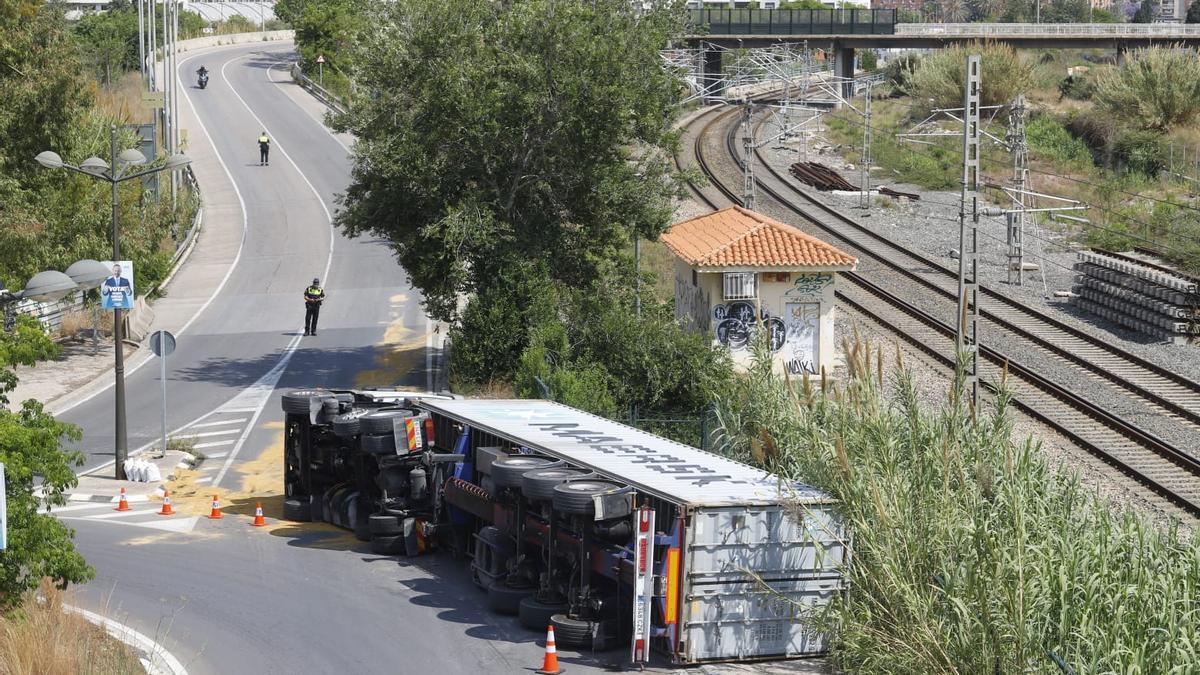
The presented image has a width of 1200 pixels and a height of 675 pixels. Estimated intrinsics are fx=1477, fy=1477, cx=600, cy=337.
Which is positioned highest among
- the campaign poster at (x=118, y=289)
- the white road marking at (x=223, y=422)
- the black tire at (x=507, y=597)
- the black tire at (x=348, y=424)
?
the campaign poster at (x=118, y=289)

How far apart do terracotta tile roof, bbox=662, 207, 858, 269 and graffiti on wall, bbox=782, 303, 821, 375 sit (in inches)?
40.5

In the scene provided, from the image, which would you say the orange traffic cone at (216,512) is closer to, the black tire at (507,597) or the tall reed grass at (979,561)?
the black tire at (507,597)

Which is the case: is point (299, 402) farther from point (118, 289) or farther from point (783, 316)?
point (783, 316)

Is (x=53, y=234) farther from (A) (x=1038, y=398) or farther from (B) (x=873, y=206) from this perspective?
(B) (x=873, y=206)

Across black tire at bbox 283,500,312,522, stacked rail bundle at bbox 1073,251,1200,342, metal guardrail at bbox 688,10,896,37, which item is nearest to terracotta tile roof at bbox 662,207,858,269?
stacked rail bundle at bbox 1073,251,1200,342

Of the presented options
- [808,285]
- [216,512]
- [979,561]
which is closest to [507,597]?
[979,561]

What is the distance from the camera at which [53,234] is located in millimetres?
35250

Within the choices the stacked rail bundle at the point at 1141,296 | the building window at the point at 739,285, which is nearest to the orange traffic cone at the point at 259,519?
the building window at the point at 739,285

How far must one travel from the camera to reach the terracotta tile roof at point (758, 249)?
32.4 metres

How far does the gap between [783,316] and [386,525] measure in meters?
15.3

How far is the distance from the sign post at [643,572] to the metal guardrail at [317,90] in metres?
67.0

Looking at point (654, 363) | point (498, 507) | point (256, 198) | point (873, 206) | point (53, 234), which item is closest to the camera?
point (498, 507)

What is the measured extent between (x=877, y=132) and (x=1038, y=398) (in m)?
44.6

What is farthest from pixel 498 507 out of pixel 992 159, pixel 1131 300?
pixel 992 159
